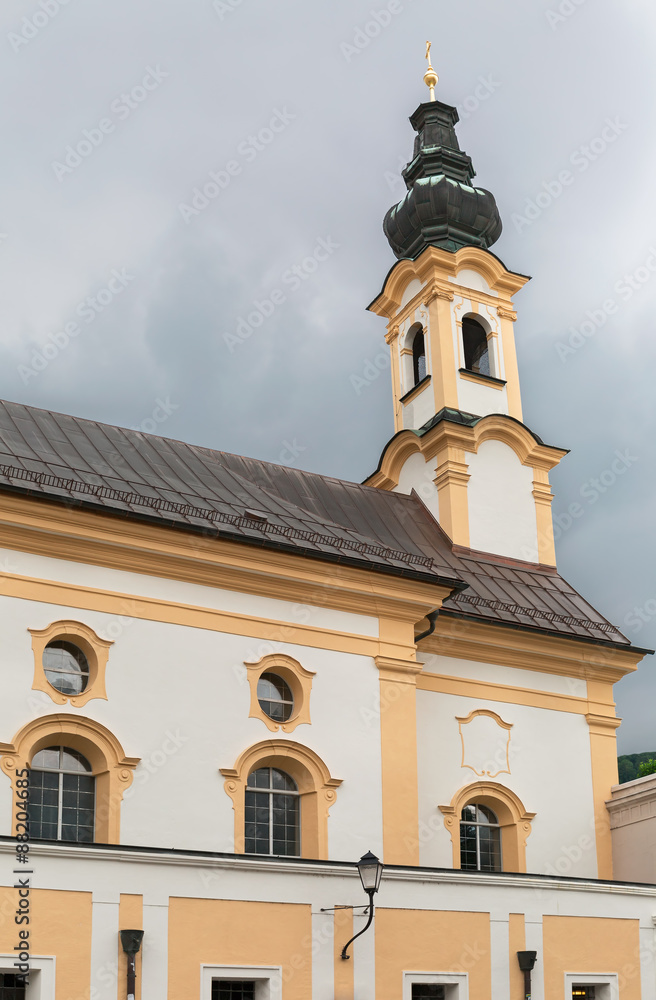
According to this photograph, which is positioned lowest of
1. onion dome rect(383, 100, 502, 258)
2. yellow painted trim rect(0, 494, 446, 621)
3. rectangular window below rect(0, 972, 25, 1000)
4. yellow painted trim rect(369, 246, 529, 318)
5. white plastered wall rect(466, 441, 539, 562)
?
rectangular window below rect(0, 972, 25, 1000)

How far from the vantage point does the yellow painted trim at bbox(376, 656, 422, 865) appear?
56.7ft

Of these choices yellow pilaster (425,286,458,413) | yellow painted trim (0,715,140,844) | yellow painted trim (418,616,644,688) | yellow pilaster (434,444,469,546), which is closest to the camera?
yellow painted trim (0,715,140,844)

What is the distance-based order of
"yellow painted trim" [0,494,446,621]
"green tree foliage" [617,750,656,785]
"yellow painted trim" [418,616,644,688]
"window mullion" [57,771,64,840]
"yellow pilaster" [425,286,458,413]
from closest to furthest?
"window mullion" [57,771,64,840], "yellow painted trim" [0,494,446,621], "yellow painted trim" [418,616,644,688], "yellow pilaster" [425,286,458,413], "green tree foliage" [617,750,656,785]

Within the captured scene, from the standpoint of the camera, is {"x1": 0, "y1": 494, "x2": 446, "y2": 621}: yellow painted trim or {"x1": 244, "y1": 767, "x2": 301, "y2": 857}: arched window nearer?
{"x1": 0, "y1": 494, "x2": 446, "y2": 621}: yellow painted trim

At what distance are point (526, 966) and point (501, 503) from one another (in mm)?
11190

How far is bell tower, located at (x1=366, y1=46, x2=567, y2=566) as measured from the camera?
2494 cm

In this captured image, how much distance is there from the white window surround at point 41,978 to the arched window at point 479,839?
27.8 ft

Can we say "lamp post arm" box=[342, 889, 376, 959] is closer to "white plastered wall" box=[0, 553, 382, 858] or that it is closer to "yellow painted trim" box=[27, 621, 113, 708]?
"white plastered wall" box=[0, 553, 382, 858]

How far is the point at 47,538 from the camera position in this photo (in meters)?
16.1

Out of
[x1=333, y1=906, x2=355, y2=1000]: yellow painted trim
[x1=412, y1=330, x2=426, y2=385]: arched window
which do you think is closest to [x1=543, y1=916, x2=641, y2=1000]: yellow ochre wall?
[x1=333, y1=906, x2=355, y2=1000]: yellow painted trim

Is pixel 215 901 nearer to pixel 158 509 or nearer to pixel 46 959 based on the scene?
pixel 46 959

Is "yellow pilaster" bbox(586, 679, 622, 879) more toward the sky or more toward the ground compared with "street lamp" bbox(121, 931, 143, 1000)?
more toward the sky

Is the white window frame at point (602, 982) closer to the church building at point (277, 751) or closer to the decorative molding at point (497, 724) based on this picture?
the church building at point (277, 751)

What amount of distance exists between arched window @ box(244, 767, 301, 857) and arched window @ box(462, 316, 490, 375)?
13541 millimetres
